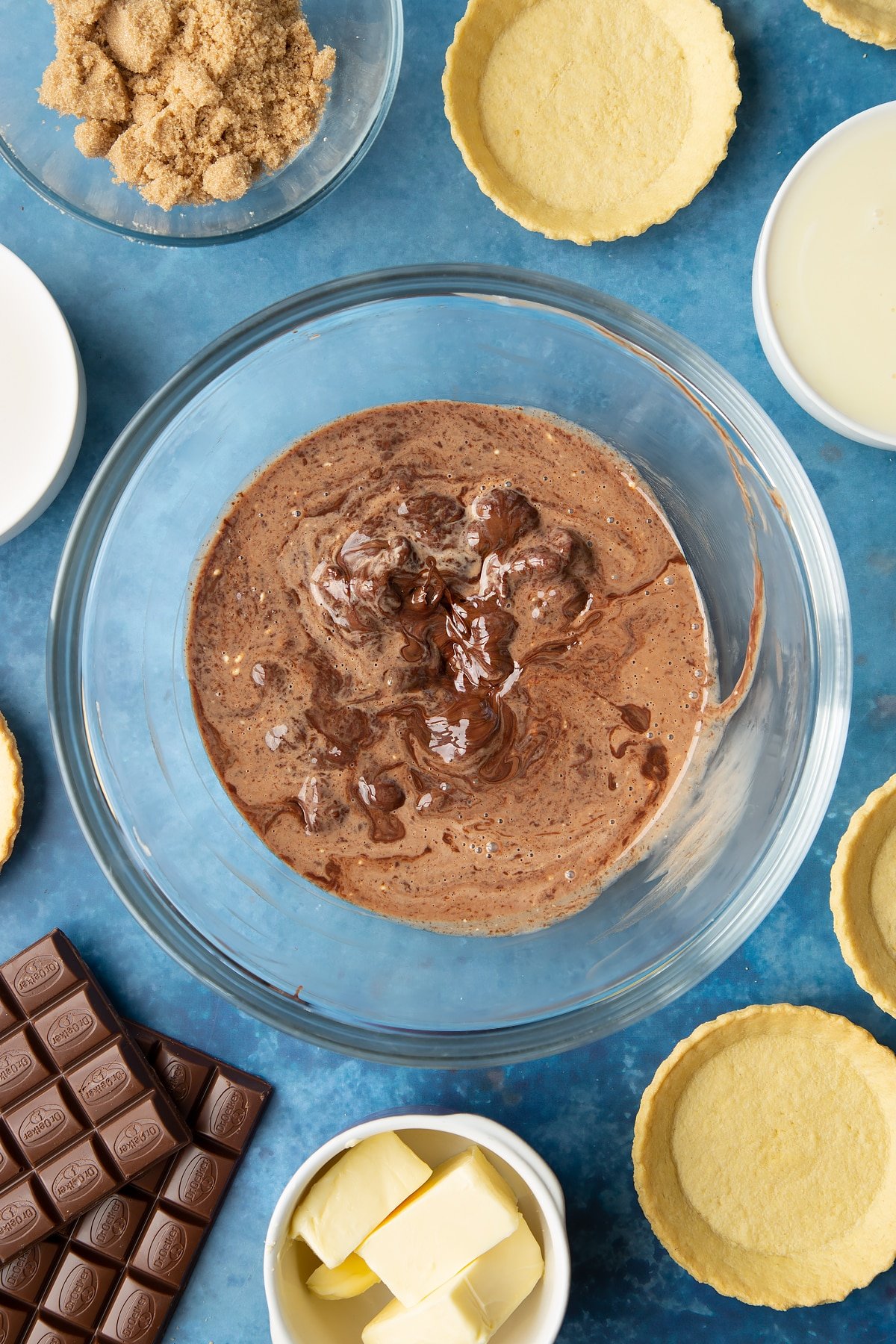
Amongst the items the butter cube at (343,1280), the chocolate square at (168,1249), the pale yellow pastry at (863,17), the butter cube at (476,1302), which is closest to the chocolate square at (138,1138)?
the chocolate square at (168,1249)

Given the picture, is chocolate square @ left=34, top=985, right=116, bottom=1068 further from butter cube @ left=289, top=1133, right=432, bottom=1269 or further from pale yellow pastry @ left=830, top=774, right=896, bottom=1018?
pale yellow pastry @ left=830, top=774, right=896, bottom=1018

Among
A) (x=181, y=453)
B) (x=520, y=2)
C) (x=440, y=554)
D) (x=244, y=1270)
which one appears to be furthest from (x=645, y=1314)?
(x=520, y=2)

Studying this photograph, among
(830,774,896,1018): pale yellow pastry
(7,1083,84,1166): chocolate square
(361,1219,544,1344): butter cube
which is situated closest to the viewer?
(361,1219,544,1344): butter cube

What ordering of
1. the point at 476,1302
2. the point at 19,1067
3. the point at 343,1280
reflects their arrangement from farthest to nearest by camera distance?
the point at 19,1067 → the point at 343,1280 → the point at 476,1302

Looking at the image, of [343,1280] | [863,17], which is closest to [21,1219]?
[343,1280]

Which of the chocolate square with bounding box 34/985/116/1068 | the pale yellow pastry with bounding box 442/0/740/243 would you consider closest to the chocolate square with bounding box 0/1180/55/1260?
the chocolate square with bounding box 34/985/116/1068

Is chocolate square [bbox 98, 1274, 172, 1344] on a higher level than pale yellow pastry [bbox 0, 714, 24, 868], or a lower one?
lower

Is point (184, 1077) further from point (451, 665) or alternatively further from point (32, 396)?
point (32, 396)
